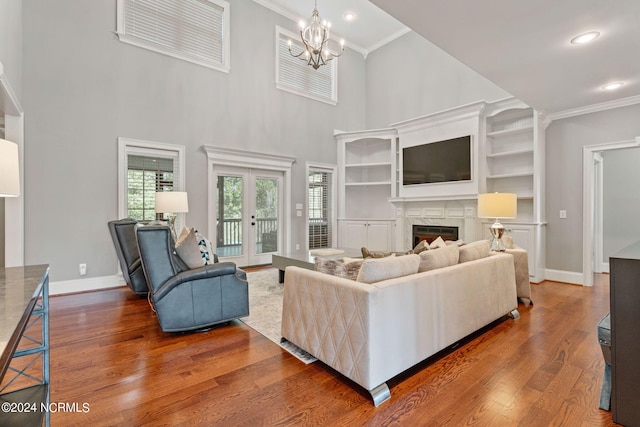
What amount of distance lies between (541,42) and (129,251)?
4.68 m

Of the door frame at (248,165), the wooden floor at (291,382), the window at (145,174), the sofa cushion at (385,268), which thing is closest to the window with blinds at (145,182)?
the window at (145,174)

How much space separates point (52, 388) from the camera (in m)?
1.89

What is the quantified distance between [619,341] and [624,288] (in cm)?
28

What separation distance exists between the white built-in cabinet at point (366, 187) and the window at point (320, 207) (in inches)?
8.3

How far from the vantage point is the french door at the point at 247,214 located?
549 centimetres

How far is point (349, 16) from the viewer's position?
20.1 ft

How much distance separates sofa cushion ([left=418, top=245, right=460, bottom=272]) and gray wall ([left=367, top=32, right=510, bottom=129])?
13.7ft

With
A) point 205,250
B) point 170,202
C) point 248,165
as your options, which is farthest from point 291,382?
point 248,165

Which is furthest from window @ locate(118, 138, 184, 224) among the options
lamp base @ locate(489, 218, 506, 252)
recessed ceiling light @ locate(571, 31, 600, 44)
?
recessed ceiling light @ locate(571, 31, 600, 44)

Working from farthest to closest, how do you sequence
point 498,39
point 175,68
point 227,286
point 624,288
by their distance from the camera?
point 175,68 < point 227,286 < point 498,39 < point 624,288

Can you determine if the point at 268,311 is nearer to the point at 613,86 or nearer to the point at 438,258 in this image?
the point at 438,258

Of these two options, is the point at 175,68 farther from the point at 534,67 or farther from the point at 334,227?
the point at 534,67

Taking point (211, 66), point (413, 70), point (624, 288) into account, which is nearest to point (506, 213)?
point (624, 288)

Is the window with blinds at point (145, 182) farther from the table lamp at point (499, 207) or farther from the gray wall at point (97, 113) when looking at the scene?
the table lamp at point (499, 207)
